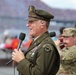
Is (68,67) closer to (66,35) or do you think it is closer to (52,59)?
(66,35)

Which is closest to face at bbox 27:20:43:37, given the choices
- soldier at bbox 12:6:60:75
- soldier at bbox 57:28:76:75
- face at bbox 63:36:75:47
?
soldier at bbox 12:6:60:75

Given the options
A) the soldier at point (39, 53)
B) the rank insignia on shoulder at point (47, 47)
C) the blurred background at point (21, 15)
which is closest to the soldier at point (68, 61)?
the soldier at point (39, 53)

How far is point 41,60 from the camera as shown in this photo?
4125mm

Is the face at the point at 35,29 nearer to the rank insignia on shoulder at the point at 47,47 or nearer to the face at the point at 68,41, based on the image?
the rank insignia on shoulder at the point at 47,47

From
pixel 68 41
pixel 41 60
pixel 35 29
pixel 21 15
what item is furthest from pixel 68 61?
pixel 21 15

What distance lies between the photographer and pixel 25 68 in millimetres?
4188

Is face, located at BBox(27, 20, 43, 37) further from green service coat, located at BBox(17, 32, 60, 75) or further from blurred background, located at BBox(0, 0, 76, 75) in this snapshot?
blurred background, located at BBox(0, 0, 76, 75)

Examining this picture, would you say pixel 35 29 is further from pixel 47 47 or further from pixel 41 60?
pixel 41 60

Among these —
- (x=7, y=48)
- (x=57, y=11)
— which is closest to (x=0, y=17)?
(x=57, y=11)

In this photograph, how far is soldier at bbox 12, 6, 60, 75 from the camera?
13.6 ft

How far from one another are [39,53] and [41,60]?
0.09m

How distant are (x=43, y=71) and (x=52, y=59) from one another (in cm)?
14

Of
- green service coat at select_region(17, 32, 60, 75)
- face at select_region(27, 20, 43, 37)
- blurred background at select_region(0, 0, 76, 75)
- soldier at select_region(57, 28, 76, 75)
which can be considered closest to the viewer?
green service coat at select_region(17, 32, 60, 75)

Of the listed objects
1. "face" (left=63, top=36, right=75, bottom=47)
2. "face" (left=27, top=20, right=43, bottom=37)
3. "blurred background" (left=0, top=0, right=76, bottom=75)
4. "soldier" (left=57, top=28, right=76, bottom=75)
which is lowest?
"blurred background" (left=0, top=0, right=76, bottom=75)
